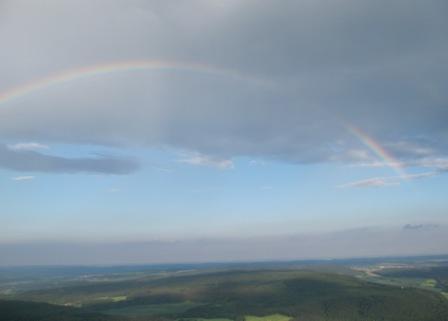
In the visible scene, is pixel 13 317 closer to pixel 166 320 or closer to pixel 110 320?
pixel 110 320

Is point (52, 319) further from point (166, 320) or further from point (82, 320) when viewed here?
point (166, 320)

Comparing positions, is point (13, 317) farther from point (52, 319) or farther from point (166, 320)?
point (166, 320)

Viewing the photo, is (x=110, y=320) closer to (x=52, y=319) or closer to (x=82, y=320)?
(x=82, y=320)

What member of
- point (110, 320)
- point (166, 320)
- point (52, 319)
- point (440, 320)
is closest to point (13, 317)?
point (52, 319)

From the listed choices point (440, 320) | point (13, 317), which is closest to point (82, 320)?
point (13, 317)

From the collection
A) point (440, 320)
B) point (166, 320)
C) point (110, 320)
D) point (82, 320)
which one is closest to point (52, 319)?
point (82, 320)

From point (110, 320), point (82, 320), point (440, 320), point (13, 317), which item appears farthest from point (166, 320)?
point (440, 320)
